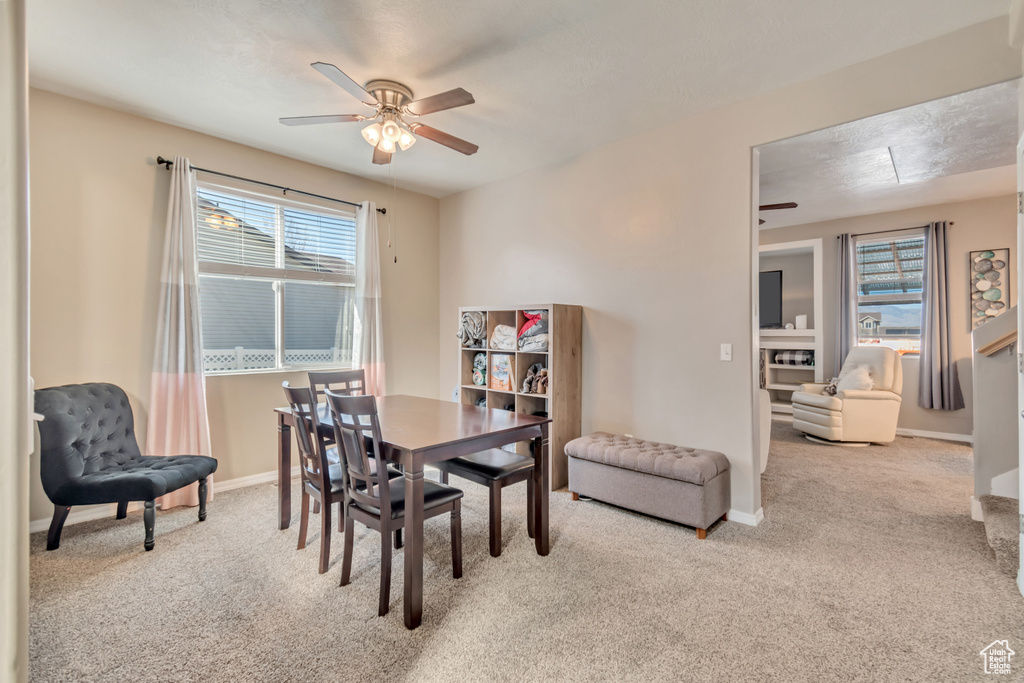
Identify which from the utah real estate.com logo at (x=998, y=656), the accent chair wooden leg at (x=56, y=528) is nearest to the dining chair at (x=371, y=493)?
the accent chair wooden leg at (x=56, y=528)

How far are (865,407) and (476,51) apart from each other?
17.2 ft

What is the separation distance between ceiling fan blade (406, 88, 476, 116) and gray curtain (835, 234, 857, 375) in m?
5.64

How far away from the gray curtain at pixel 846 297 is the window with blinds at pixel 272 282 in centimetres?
588

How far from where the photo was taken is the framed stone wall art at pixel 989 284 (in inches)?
191

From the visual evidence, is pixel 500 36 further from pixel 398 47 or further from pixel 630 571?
pixel 630 571

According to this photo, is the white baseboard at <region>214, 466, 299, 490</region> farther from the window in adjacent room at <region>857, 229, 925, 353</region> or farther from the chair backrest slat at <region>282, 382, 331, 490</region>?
the window in adjacent room at <region>857, 229, 925, 353</region>

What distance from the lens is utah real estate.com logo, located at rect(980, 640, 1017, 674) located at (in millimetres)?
1641

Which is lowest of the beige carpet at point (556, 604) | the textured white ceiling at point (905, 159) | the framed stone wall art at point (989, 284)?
the beige carpet at point (556, 604)

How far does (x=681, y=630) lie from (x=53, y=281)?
158 inches

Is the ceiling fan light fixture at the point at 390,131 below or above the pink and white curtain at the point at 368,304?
above

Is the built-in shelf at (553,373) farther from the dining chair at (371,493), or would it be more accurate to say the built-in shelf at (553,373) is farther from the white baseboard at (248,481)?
the white baseboard at (248,481)

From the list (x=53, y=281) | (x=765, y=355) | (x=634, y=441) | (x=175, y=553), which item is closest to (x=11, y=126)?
(x=175, y=553)

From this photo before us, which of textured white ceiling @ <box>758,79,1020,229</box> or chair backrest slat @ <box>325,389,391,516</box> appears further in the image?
textured white ceiling @ <box>758,79,1020,229</box>

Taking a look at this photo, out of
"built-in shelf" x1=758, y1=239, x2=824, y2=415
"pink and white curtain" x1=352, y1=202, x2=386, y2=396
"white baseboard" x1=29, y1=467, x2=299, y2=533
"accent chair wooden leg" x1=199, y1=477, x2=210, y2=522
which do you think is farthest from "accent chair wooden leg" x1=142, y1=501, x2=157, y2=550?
"built-in shelf" x1=758, y1=239, x2=824, y2=415
